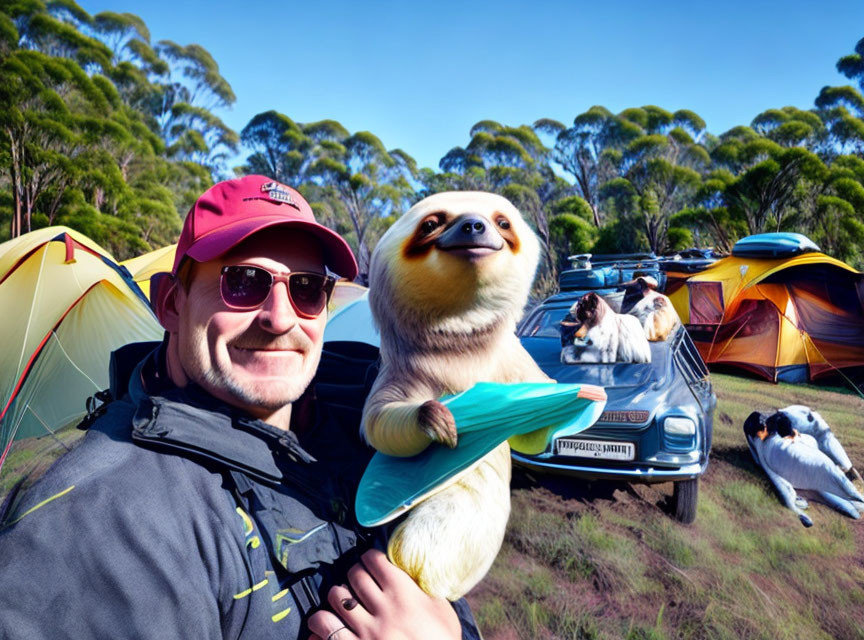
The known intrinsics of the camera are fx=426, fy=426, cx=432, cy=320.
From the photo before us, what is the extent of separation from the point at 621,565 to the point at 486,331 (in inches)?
81.1

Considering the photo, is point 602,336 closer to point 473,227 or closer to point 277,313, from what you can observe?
point 473,227

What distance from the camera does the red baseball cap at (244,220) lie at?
0.82 m

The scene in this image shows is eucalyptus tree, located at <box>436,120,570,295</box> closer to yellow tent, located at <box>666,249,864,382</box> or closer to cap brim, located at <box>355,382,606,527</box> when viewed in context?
cap brim, located at <box>355,382,606,527</box>

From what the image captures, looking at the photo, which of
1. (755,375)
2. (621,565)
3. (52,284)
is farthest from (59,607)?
(755,375)

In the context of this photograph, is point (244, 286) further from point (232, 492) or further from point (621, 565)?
point (621, 565)

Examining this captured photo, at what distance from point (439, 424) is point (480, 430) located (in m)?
0.07

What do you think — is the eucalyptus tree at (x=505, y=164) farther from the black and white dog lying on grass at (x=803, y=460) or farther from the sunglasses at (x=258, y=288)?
the black and white dog lying on grass at (x=803, y=460)

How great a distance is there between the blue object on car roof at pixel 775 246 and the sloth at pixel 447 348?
6.73 meters

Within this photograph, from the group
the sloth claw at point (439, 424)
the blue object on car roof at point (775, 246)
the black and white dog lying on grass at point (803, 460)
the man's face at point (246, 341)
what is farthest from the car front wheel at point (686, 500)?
the blue object on car roof at point (775, 246)

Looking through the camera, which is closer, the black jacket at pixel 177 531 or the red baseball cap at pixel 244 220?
the black jacket at pixel 177 531

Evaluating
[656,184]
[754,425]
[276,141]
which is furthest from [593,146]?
[754,425]

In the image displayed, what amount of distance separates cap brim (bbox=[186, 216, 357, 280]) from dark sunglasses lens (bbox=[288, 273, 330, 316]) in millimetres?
92

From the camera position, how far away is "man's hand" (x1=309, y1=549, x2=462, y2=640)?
0.70m

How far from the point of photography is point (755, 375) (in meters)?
6.24
